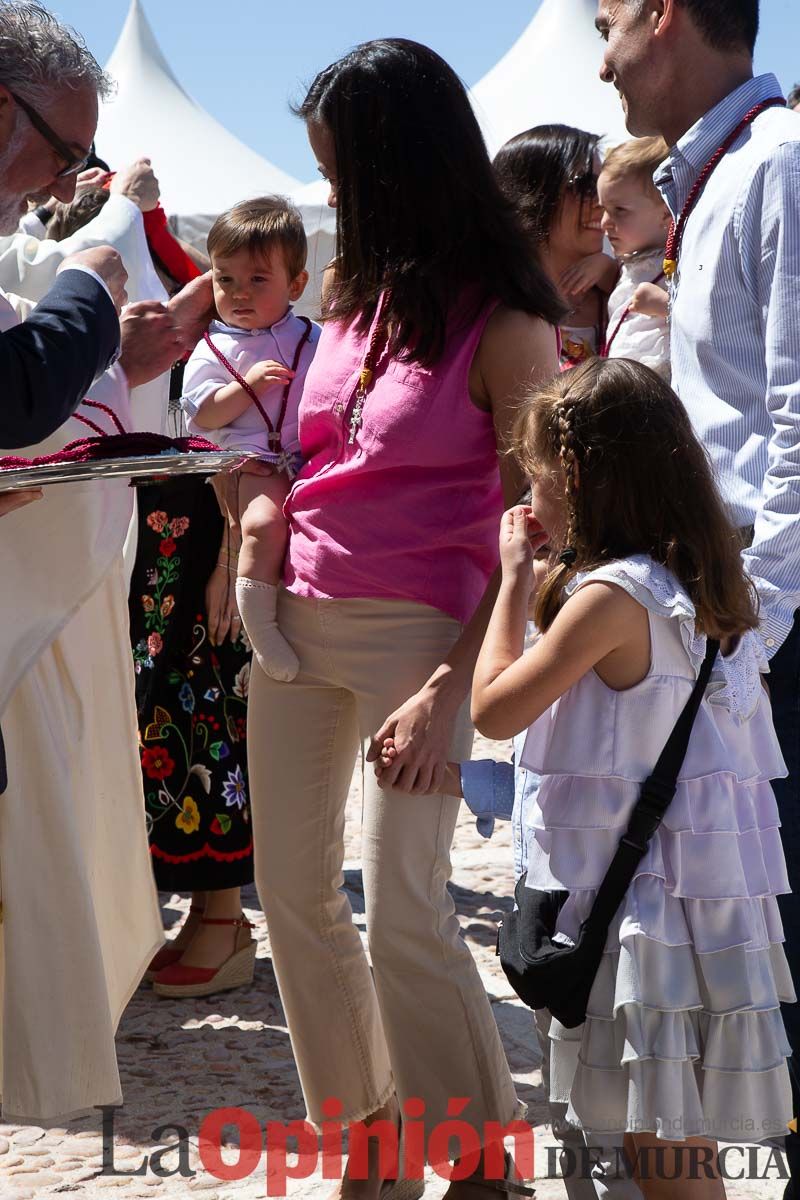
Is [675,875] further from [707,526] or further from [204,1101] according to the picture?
[204,1101]

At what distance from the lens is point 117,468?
191cm

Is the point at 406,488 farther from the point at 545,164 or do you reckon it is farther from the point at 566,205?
the point at 566,205

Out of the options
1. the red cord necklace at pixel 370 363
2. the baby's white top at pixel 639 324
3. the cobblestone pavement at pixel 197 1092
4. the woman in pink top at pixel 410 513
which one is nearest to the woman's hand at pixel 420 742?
the woman in pink top at pixel 410 513

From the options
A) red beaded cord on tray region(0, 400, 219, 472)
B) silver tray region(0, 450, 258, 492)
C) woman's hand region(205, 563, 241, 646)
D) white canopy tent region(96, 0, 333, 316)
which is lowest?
woman's hand region(205, 563, 241, 646)

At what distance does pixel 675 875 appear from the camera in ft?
6.27

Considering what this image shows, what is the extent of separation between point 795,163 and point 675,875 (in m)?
1.10

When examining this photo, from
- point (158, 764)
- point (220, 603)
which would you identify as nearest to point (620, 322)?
point (220, 603)

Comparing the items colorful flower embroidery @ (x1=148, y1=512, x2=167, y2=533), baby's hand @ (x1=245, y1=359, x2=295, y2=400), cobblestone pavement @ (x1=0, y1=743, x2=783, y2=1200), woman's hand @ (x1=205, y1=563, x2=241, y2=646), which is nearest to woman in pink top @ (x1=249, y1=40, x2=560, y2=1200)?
cobblestone pavement @ (x1=0, y1=743, x2=783, y2=1200)

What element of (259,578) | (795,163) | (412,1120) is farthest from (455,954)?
(795,163)

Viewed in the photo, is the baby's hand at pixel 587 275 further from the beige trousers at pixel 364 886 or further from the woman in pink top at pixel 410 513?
the beige trousers at pixel 364 886

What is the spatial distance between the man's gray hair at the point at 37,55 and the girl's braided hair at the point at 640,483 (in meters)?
0.98

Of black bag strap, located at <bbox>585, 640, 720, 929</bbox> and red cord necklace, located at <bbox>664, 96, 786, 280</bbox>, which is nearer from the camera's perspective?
black bag strap, located at <bbox>585, 640, 720, 929</bbox>

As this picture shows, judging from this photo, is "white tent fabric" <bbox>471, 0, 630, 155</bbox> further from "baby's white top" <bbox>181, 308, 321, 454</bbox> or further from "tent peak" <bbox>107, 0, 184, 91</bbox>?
"baby's white top" <bbox>181, 308, 321, 454</bbox>

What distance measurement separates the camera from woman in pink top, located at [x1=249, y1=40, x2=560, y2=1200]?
2279 millimetres
